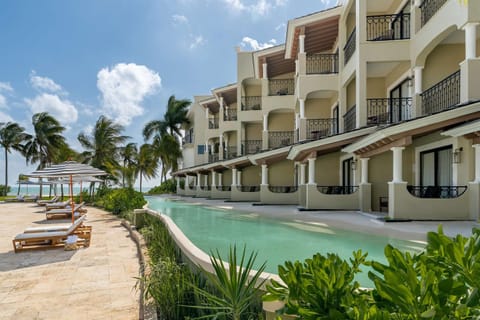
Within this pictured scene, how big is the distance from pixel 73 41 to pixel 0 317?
24921mm

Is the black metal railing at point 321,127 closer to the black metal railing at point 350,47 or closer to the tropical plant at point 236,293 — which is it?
the black metal railing at point 350,47

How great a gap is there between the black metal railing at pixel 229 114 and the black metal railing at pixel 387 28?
17006 millimetres

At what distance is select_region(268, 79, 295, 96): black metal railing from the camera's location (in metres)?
23.5

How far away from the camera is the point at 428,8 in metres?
12.2

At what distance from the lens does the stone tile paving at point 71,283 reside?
458cm

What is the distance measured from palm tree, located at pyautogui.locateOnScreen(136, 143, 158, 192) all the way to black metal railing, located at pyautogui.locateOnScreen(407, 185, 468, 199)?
106 feet

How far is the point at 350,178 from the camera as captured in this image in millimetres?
16781

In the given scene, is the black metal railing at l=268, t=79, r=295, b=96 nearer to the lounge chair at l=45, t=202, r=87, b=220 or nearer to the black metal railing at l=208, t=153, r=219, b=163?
the black metal railing at l=208, t=153, r=219, b=163

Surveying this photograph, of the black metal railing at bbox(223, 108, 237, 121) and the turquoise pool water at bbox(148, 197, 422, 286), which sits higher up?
the black metal railing at bbox(223, 108, 237, 121)

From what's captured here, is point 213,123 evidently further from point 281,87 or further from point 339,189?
point 339,189

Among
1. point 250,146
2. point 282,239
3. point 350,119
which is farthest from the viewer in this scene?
point 250,146

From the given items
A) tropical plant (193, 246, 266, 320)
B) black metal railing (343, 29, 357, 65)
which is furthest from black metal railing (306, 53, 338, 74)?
tropical plant (193, 246, 266, 320)

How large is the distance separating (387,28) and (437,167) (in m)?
8.09

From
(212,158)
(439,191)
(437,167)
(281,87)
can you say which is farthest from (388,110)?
(212,158)
